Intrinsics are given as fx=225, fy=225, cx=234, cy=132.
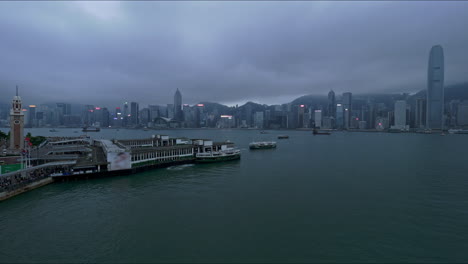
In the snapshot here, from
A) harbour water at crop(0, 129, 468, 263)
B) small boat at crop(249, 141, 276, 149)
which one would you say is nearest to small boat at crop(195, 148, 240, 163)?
harbour water at crop(0, 129, 468, 263)

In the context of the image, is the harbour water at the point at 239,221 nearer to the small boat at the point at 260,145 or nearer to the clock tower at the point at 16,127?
the clock tower at the point at 16,127

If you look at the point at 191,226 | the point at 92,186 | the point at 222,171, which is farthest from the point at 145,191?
the point at 222,171

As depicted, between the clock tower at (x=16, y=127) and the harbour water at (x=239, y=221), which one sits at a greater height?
the clock tower at (x=16, y=127)

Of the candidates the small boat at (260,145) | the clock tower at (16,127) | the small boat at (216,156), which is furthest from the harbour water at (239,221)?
the small boat at (260,145)

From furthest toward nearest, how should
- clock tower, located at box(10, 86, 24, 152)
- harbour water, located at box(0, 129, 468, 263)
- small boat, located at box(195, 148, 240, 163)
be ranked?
1. small boat, located at box(195, 148, 240, 163)
2. clock tower, located at box(10, 86, 24, 152)
3. harbour water, located at box(0, 129, 468, 263)

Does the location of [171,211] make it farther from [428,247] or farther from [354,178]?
[354,178]

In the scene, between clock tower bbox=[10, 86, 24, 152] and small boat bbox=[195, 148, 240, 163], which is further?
small boat bbox=[195, 148, 240, 163]

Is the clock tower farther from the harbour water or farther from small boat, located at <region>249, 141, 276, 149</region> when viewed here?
small boat, located at <region>249, 141, 276, 149</region>
